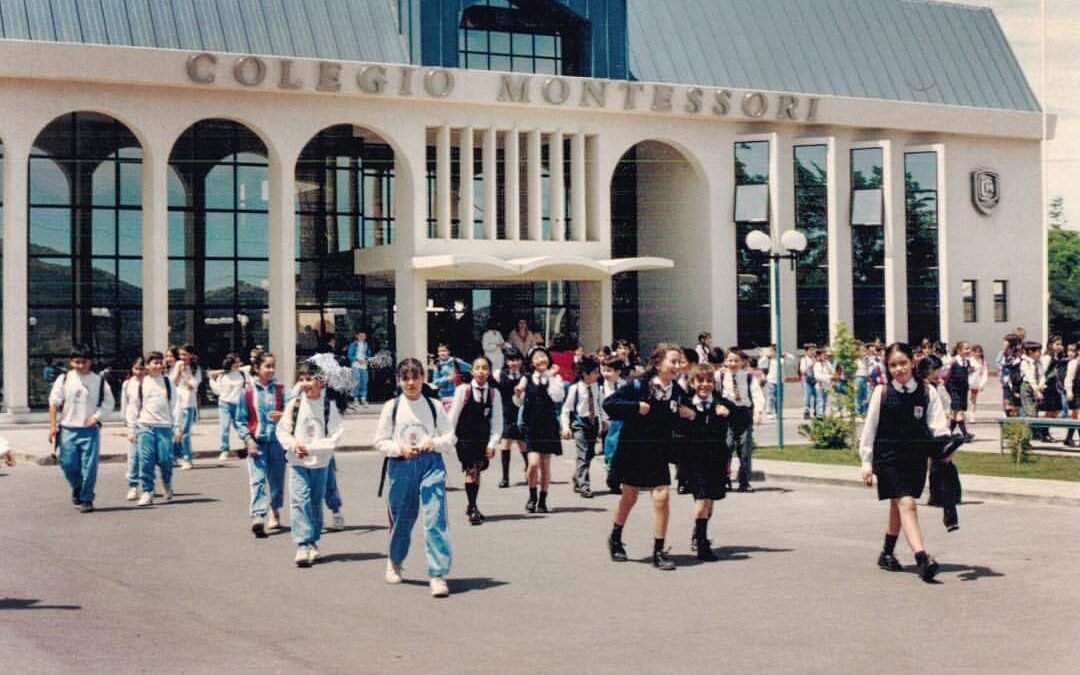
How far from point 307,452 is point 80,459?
5.15m

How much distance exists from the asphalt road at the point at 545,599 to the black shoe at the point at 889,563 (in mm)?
94

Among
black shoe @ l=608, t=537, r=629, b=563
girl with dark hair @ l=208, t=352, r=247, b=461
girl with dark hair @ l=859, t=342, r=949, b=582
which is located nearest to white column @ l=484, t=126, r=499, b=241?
girl with dark hair @ l=208, t=352, r=247, b=461

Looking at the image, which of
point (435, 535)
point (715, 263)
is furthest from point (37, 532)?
point (715, 263)

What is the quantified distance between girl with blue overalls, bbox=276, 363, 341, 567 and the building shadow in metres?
2.26

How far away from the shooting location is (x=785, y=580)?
1091 centimetres

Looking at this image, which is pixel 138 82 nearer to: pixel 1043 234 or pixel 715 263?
pixel 715 263

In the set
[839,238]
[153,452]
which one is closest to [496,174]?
[839,238]

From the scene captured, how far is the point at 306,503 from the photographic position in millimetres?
12086

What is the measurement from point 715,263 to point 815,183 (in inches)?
160

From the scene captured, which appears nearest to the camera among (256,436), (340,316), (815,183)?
(256,436)

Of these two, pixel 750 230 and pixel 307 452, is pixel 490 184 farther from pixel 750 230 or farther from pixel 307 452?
pixel 307 452

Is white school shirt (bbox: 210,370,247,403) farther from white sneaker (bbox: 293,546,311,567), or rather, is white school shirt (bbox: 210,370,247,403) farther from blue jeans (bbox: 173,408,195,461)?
white sneaker (bbox: 293,546,311,567)

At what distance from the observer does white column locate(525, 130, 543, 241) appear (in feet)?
123

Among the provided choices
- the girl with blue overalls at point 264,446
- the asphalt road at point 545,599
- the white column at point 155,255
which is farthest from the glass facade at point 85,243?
the girl with blue overalls at point 264,446
